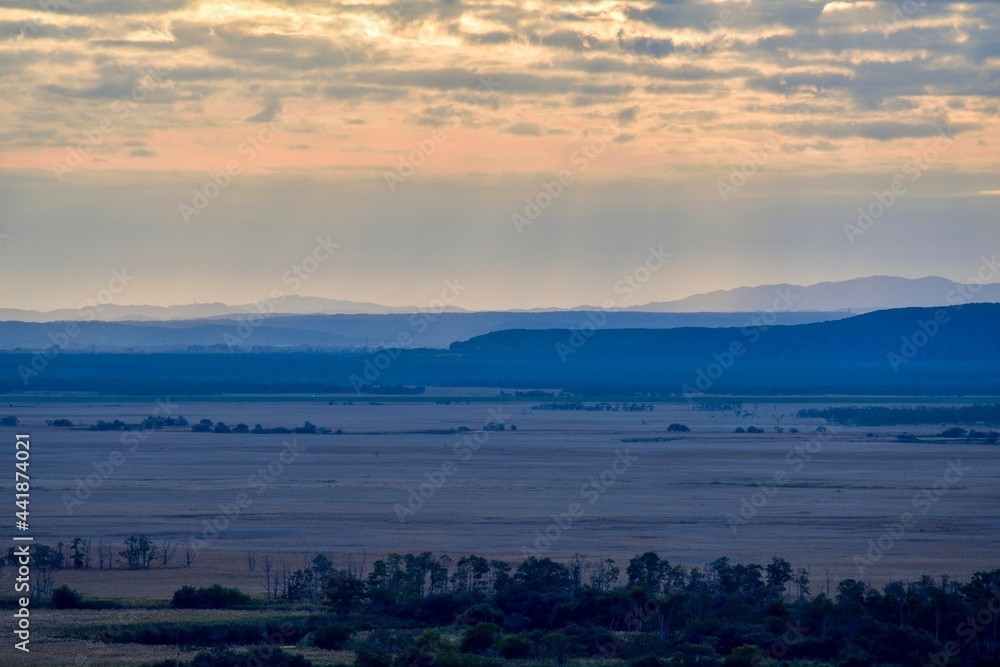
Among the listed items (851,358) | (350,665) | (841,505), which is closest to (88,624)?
(350,665)

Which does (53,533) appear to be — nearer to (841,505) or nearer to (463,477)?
(463,477)

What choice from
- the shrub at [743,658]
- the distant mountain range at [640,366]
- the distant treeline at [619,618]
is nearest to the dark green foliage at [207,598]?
the distant treeline at [619,618]

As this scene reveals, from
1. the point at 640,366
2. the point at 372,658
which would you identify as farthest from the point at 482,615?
the point at 640,366

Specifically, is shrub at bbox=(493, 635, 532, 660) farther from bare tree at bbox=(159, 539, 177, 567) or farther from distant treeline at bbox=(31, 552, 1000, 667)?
bare tree at bbox=(159, 539, 177, 567)

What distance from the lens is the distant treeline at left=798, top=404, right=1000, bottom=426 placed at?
91.6 meters

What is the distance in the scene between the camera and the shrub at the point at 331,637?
28297 millimetres

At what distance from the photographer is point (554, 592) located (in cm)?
3128

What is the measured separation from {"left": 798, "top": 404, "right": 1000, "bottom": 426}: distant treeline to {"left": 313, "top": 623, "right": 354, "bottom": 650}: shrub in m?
67.5

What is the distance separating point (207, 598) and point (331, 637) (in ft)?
13.7

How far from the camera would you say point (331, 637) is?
28.4 metres

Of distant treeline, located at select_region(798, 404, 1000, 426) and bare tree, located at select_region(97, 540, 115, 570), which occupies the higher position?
distant treeline, located at select_region(798, 404, 1000, 426)

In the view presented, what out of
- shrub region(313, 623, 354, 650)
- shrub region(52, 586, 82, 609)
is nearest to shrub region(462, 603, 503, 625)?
shrub region(313, 623, 354, 650)

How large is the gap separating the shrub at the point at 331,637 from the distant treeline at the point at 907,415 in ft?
222

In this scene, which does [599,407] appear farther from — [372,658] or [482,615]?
[372,658]
